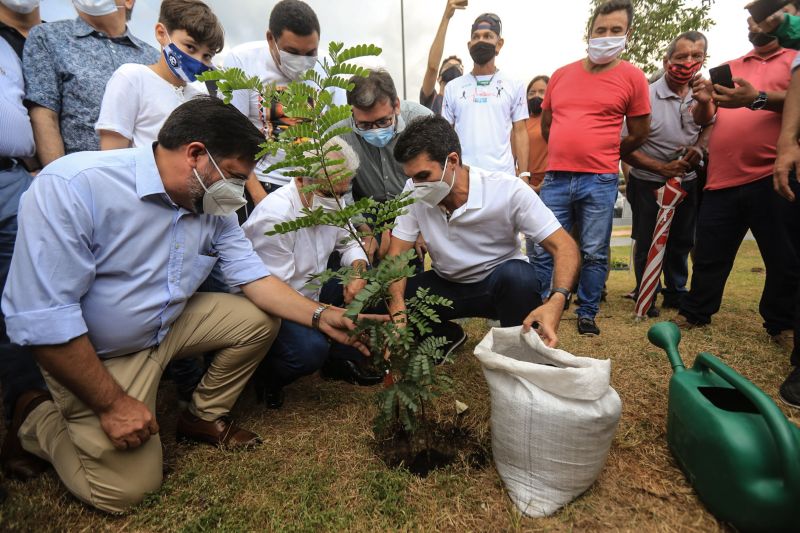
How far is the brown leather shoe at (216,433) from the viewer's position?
6.69 ft

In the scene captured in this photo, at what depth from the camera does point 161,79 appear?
2369mm

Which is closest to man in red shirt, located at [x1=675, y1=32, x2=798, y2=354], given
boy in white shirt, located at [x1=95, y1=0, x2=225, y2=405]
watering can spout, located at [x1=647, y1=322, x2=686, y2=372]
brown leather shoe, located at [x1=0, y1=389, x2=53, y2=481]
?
watering can spout, located at [x1=647, y1=322, x2=686, y2=372]

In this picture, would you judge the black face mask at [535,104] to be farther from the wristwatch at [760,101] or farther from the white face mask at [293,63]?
the white face mask at [293,63]

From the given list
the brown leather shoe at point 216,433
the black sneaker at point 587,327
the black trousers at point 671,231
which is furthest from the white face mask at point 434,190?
the black trousers at point 671,231

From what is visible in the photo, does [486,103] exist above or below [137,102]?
below

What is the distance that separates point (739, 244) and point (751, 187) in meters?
0.40

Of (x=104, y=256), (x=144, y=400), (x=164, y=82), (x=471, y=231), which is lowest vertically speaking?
(x=144, y=400)

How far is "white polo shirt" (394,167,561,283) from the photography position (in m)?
2.40

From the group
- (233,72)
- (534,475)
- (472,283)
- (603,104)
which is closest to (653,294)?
(603,104)

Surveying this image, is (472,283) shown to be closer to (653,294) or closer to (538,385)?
(538,385)

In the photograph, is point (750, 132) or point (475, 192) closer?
point (475, 192)

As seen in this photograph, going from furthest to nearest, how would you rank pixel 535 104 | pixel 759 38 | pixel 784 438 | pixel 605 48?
pixel 535 104, pixel 605 48, pixel 759 38, pixel 784 438

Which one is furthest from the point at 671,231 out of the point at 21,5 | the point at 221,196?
the point at 21,5

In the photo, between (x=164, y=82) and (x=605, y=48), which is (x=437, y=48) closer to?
(x=605, y=48)
